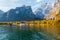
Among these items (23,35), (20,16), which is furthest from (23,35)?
(20,16)

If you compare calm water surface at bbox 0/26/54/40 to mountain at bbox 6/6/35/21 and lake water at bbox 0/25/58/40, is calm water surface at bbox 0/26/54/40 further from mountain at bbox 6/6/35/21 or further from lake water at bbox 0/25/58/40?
mountain at bbox 6/6/35/21

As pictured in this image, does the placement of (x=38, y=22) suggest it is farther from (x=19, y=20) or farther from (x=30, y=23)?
(x=19, y=20)

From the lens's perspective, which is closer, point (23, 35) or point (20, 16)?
point (23, 35)

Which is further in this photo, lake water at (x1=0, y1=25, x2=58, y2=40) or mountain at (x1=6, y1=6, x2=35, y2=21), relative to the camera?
mountain at (x1=6, y1=6, x2=35, y2=21)

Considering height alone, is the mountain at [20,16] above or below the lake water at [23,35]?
above

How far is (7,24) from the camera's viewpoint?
37.6 metres

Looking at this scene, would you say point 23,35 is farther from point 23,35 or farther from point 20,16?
point 20,16

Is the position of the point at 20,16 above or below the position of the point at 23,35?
above

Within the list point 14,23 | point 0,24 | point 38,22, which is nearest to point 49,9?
point 38,22

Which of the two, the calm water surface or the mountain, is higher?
the mountain

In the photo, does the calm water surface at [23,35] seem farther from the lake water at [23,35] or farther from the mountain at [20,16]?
the mountain at [20,16]

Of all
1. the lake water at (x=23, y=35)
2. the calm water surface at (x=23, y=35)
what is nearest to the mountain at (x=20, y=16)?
the lake water at (x=23, y=35)

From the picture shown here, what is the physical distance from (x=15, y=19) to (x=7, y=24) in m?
3.42

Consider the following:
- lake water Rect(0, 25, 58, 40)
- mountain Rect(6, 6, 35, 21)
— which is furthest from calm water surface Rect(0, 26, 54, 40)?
mountain Rect(6, 6, 35, 21)
